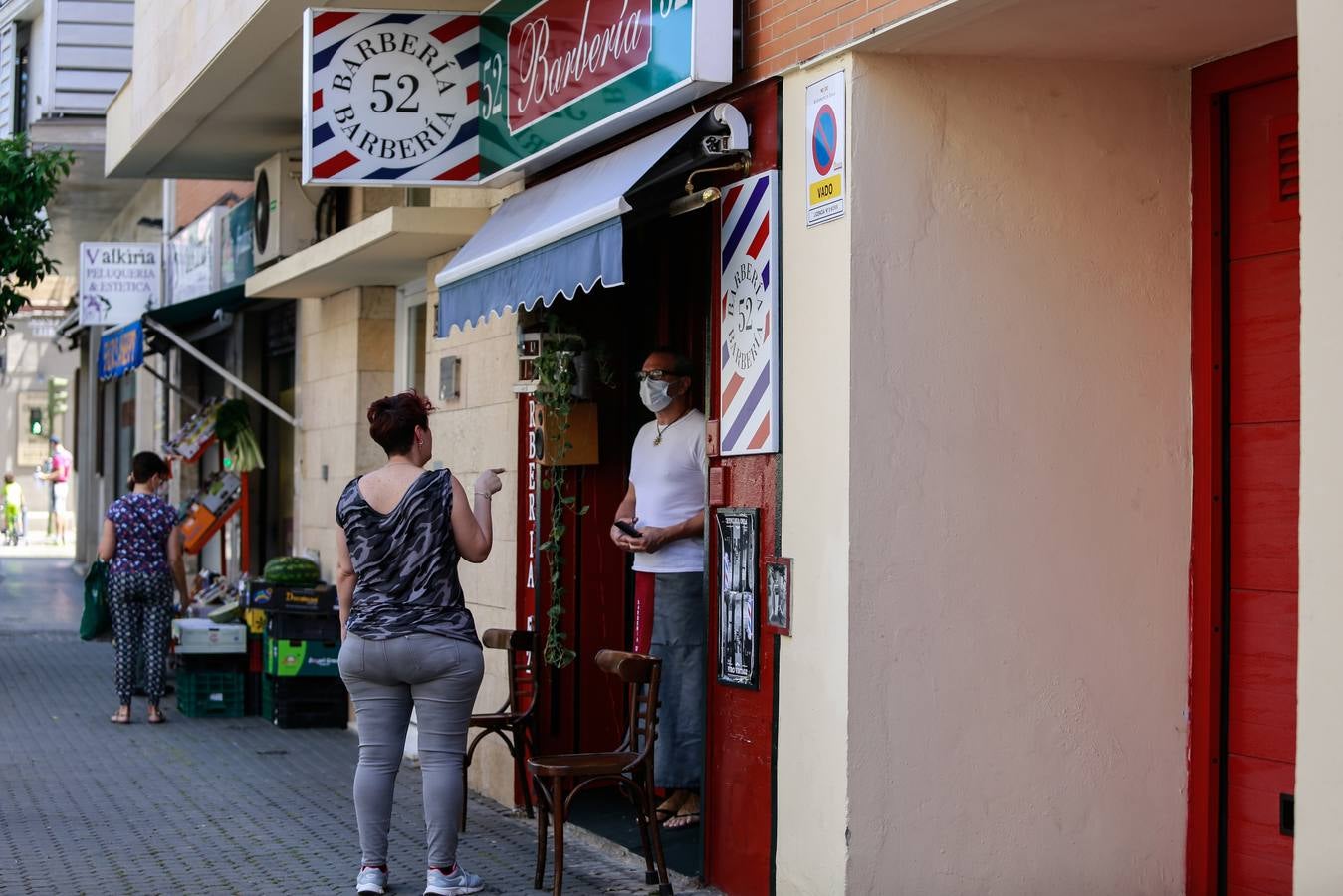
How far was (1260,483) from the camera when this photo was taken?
18.7ft

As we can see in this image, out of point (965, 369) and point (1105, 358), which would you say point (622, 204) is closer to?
point (965, 369)

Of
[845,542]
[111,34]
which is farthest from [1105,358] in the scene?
[111,34]

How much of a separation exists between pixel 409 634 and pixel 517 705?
70.4 inches

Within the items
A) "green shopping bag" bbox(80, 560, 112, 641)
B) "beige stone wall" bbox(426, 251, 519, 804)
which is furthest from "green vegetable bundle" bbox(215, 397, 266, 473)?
"beige stone wall" bbox(426, 251, 519, 804)

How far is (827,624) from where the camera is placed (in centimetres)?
577

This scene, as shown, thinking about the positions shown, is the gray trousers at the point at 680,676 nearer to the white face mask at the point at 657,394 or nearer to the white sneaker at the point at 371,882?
the white face mask at the point at 657,394

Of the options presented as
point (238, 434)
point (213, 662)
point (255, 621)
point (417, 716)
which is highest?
point (238, 434)

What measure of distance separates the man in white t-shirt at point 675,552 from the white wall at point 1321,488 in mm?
3600

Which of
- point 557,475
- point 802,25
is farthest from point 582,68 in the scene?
point 557,475

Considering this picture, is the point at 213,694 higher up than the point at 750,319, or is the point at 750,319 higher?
the point at 750,319

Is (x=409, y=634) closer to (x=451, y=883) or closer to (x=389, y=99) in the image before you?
(x=451, y=883)

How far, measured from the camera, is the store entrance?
8.02 meters

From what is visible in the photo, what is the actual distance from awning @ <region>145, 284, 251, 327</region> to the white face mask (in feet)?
→ 21.7

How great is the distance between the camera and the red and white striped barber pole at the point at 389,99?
8.51 m
